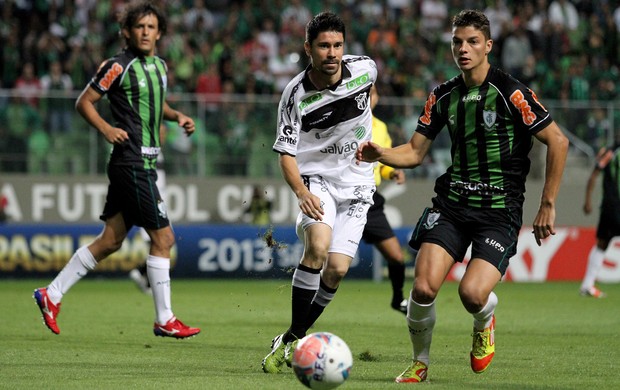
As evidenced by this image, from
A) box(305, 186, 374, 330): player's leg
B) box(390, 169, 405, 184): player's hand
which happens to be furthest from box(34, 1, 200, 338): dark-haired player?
box(390, 169, 405, 184): player's hand

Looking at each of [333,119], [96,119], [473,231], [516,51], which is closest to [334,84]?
[333,119]

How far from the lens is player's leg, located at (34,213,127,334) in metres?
9.03

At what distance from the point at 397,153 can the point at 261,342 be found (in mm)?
2777

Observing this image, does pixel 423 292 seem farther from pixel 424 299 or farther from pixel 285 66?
pixel 285 66

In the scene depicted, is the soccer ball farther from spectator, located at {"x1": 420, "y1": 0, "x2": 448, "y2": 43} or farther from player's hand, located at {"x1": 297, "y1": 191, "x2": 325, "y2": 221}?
spectator, located at {"x1": 420, "y1": 0, "x2": 448, "y2": 43}

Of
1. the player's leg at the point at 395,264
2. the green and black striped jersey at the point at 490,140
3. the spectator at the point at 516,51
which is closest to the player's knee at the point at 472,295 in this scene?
the green and black striped jersey at the point at 490,140

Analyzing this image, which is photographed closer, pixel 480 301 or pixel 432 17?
pixel 480 301

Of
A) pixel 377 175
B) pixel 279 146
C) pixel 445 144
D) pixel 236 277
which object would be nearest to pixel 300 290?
pixel 279 146

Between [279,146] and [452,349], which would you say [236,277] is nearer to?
[452,349]

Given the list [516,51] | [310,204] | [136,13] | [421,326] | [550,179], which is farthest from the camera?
[516,51]

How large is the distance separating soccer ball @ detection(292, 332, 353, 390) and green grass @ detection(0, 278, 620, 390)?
41 centimetres

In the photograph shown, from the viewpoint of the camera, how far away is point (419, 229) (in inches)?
275

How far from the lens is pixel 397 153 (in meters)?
7.03

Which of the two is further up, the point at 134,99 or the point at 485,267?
the point at 134,99
